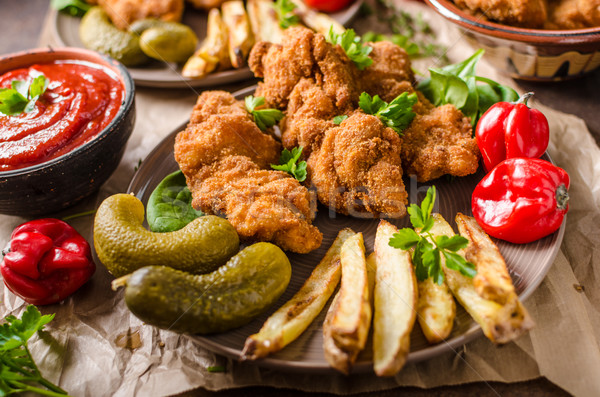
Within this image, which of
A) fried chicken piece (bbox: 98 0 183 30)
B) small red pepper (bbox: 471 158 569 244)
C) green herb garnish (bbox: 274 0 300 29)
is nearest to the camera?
small red pepper (bbox: 471 158 569 244)

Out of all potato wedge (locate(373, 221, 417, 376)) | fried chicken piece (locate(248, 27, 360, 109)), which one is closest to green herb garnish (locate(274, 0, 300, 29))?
fried chicken piece (locate(248, 27, 360, 109))

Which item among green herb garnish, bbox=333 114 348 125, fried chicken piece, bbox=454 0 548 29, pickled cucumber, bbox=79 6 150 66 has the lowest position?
green herb garnish, bbox=333 114 348 125

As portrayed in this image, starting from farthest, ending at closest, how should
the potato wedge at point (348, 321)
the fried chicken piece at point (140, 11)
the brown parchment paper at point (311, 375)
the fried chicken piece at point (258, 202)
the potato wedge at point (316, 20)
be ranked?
the fried chicken piece at point (140, 11)
the potato wedge at point (316, 20)
the fried chicken piece at point (258, 202)
the brown parchment paper at point (311, 375)
the potato wedge at point (348, 321)

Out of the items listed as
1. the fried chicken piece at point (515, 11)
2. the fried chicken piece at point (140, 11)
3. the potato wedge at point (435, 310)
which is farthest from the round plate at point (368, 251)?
the fried chicken piece at point (140, 11)

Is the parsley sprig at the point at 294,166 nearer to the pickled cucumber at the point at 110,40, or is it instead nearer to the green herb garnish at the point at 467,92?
the green herb garnish at the point at 467,92

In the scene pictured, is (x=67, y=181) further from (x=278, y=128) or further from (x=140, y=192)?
(x=278, y=128)

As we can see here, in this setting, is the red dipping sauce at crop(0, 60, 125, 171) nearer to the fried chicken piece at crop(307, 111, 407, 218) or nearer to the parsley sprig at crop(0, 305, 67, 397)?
the parsley sprig at crop(0, 305, 67, 397)

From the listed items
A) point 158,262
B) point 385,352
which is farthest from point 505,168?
point 158,262

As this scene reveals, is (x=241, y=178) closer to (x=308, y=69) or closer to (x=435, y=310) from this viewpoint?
(x=308, y=69)
